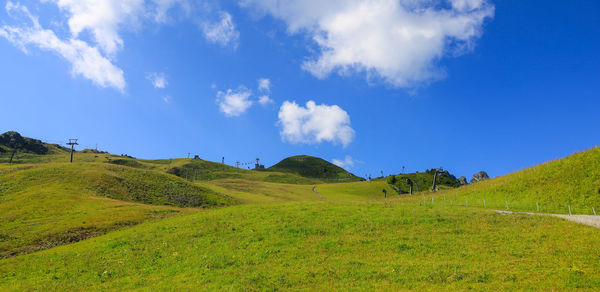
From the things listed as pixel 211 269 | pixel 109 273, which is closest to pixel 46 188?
pixel 109 273

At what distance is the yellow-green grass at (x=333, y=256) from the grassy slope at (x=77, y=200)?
281 inches

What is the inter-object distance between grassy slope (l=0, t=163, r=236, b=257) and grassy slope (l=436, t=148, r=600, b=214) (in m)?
56.7

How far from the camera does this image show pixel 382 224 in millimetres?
32438

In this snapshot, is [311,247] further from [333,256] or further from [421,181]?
Answer: [421,181]

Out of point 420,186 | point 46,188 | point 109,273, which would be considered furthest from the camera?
point 420,186

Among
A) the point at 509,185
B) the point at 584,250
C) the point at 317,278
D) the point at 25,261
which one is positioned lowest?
the point at 25,261

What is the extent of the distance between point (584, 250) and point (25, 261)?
150 ft

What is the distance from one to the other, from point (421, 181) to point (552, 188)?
109 meters

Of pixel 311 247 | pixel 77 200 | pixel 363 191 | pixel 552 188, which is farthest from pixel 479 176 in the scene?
pixel 77 200

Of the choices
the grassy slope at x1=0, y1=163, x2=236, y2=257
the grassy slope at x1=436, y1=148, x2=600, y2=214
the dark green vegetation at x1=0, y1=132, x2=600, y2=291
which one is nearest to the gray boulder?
the grassy slope at x1=436, y1=148, x2=600, y2=214

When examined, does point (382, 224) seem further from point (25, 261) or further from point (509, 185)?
point (509, 185)

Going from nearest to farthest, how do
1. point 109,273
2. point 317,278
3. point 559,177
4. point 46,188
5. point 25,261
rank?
point 317,278 < point 109,273 < point 25,261 < point 559,177 < point 46,188

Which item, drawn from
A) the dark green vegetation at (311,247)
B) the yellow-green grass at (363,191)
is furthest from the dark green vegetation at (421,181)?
the dark green vegetation at (311,247)

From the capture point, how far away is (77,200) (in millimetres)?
57438
